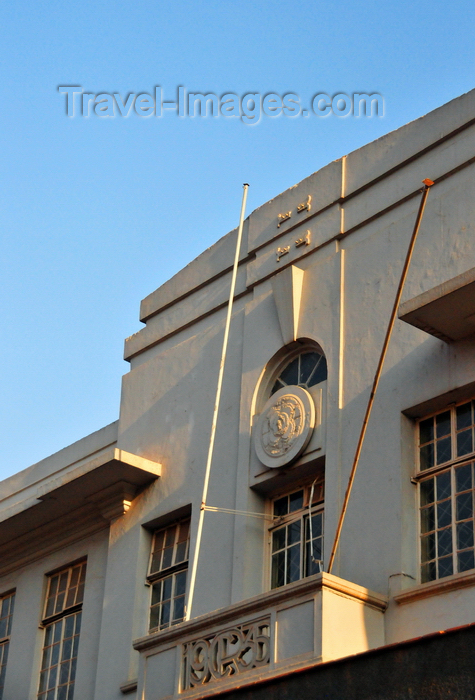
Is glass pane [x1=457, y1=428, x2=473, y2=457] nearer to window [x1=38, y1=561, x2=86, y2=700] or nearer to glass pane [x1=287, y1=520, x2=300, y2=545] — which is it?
glass pane [x1=287, y1=520, x2=300, y2=545]

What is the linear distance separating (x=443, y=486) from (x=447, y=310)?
5.90 feet

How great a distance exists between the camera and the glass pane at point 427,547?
1160 centimetres

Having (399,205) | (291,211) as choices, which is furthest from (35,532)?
(399,205)

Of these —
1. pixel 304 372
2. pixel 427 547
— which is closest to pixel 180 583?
pixel 304 372

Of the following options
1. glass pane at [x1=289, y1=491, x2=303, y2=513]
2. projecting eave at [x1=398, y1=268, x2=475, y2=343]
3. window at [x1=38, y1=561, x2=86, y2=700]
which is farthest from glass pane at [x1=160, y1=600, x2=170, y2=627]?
projecting eave at [x1=398, y1=268, x2=475, y2=343]

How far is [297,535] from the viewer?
1327cm

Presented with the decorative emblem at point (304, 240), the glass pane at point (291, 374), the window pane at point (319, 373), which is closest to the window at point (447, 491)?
the window pane at point (319, 373)

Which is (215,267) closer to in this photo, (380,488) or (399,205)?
(399,205)

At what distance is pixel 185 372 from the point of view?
15914 millimetres

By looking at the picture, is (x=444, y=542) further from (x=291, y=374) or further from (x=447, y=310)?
(x=291, y=374)

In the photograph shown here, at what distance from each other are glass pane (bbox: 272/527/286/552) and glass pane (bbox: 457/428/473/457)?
104 inches

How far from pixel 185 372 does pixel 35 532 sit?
3529 millimetres

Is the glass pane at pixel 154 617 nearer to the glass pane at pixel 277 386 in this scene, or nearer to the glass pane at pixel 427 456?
the glass pane at pixel 277 386

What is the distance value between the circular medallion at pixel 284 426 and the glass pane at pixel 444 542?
7.42ft
